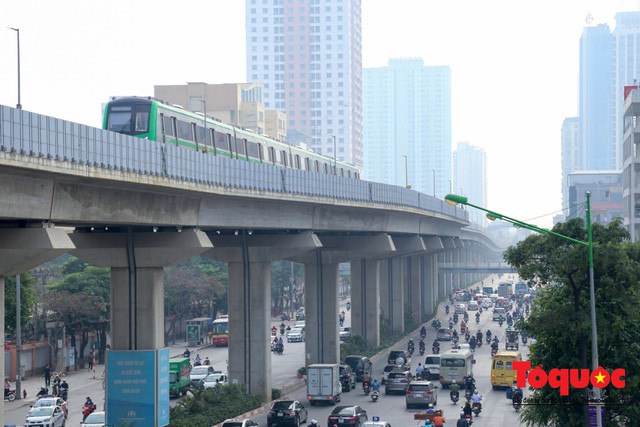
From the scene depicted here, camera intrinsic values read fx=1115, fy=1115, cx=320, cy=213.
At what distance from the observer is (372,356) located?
8106cm

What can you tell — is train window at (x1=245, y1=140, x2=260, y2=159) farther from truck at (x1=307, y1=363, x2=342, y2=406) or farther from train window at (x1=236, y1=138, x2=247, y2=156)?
truck at (x1=307, y1=363, x2=342, y2=406)

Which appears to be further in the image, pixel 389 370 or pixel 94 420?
pixel 389 370

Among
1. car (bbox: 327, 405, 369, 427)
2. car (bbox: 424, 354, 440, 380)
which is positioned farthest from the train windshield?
car (bbox: 424, 354, 440, 380)

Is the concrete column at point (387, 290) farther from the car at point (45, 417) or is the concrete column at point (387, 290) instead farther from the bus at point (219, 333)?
the car at point (45, 417)

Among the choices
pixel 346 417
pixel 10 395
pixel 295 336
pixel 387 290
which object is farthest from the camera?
pixel 387 290

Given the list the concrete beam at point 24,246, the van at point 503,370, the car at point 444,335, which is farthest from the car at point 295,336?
the concrete beam at point 24,246

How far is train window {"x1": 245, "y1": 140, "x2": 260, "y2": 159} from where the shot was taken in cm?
5629

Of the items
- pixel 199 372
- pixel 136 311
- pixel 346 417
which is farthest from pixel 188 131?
pixel 199 372

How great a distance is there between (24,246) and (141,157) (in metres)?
5.35

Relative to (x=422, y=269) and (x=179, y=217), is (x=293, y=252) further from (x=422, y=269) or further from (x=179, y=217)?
(x=422, y=269)

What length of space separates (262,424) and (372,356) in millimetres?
31850

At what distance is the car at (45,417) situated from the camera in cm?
4906

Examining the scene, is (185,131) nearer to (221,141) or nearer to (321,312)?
(221,141)

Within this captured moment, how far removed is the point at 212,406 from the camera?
1957 inches
